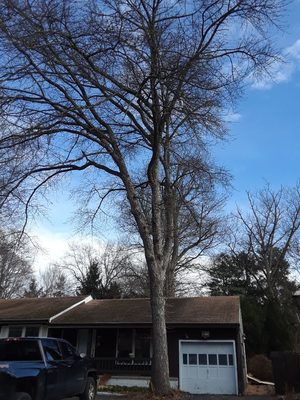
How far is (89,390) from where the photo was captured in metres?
12.2

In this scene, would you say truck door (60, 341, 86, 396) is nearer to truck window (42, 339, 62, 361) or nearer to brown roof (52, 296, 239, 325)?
truck window (42, 339, 62, 361)

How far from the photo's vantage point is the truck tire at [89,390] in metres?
11.9

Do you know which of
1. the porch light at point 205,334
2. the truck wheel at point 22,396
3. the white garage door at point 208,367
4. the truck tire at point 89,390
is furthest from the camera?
the porch light at point 205,334

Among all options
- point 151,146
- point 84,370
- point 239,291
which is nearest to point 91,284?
point 239,291

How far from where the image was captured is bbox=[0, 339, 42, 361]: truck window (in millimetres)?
9820

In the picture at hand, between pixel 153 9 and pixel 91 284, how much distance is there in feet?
107

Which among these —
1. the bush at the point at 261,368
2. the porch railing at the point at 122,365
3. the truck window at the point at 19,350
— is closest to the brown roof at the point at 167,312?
the porch railing at the point at 122,365

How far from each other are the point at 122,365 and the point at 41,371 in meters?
13.6

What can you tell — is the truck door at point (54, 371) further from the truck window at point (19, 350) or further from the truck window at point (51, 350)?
the truck window at point (19, 350)

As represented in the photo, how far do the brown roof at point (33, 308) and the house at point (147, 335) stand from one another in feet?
0.19

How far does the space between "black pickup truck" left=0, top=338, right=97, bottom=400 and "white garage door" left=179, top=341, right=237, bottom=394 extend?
32.3 feet

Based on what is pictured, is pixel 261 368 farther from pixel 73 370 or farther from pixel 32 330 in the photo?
pixel 73 370

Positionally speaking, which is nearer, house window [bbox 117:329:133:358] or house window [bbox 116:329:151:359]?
house window [bbox 116:329:151:359]

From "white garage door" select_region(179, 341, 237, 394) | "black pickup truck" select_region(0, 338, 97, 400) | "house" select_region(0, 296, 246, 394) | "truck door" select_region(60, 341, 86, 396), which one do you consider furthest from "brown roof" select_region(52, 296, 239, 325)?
"truck door" select_region(60, 341, 86, 396)
